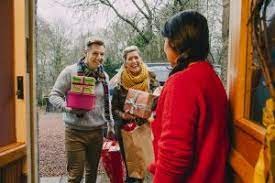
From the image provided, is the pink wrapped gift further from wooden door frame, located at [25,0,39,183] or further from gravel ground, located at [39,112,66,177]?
gravel ground, located at [39,112,66,177]

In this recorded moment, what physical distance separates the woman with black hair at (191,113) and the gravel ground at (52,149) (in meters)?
2.70

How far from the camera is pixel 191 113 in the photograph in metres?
1.08

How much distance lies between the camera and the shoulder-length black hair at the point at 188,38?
3.86ft

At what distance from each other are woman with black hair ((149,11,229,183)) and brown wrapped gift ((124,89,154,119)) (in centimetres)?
165

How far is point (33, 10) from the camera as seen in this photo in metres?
1.60

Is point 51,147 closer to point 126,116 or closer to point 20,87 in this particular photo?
point 126,116

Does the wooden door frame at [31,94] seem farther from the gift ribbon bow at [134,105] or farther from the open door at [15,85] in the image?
the gift ribbon bow at [134,105]

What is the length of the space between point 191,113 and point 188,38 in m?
0.25

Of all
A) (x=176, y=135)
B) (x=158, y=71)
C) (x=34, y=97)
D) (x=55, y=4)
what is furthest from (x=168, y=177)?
(x=55, y=4)

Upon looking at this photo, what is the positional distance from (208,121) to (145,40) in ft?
14.3

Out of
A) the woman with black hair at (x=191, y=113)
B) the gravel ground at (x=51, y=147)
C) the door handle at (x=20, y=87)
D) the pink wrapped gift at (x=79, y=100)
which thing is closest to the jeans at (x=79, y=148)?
the pink wrapped gift at (x=79, y=100)

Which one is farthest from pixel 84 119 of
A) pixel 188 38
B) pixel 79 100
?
pixel 188 38

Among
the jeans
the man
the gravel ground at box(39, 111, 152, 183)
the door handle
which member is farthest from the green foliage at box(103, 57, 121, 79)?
the door handle

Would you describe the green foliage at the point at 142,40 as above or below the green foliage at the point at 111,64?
above
